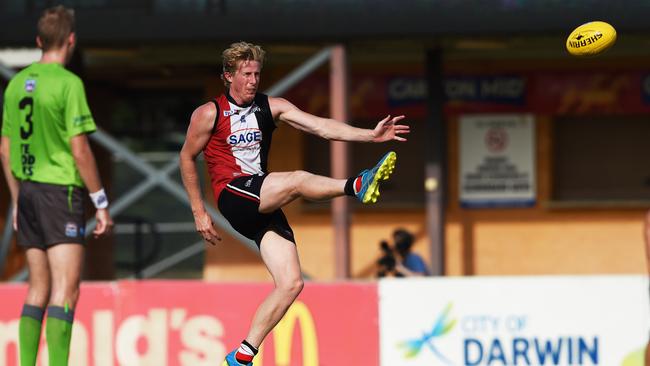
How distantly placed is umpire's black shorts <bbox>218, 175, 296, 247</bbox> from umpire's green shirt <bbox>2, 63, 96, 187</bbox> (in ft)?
3.12

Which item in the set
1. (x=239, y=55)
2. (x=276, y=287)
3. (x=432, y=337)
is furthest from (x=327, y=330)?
(x=239, y=55)

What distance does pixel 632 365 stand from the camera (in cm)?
1062

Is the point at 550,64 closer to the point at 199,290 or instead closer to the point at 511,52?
the point at 511,52

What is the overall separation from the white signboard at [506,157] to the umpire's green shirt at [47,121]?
377 inches

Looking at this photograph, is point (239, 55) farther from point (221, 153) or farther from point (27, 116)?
point (27, 116)

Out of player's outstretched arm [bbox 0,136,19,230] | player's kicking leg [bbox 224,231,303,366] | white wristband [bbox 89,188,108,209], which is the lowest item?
player's kicking leg [bbox 224,231,303,366]

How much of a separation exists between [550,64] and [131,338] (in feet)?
26.0

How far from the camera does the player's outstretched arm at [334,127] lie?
7.35 m

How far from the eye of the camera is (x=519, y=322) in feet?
35.1

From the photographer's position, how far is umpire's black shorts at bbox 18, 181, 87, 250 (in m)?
8.04

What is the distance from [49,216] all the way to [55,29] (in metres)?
1.12

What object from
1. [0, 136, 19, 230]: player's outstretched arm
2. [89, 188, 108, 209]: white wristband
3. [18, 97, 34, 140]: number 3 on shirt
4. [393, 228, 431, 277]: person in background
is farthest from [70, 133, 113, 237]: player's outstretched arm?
[393, 228, 431, 277]: person in background

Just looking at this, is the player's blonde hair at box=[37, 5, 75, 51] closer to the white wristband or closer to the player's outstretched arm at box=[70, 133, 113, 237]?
the player's outstretched arm at box=[70, 133, 113, 237]

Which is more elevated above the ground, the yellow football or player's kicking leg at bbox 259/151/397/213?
the yellow football
